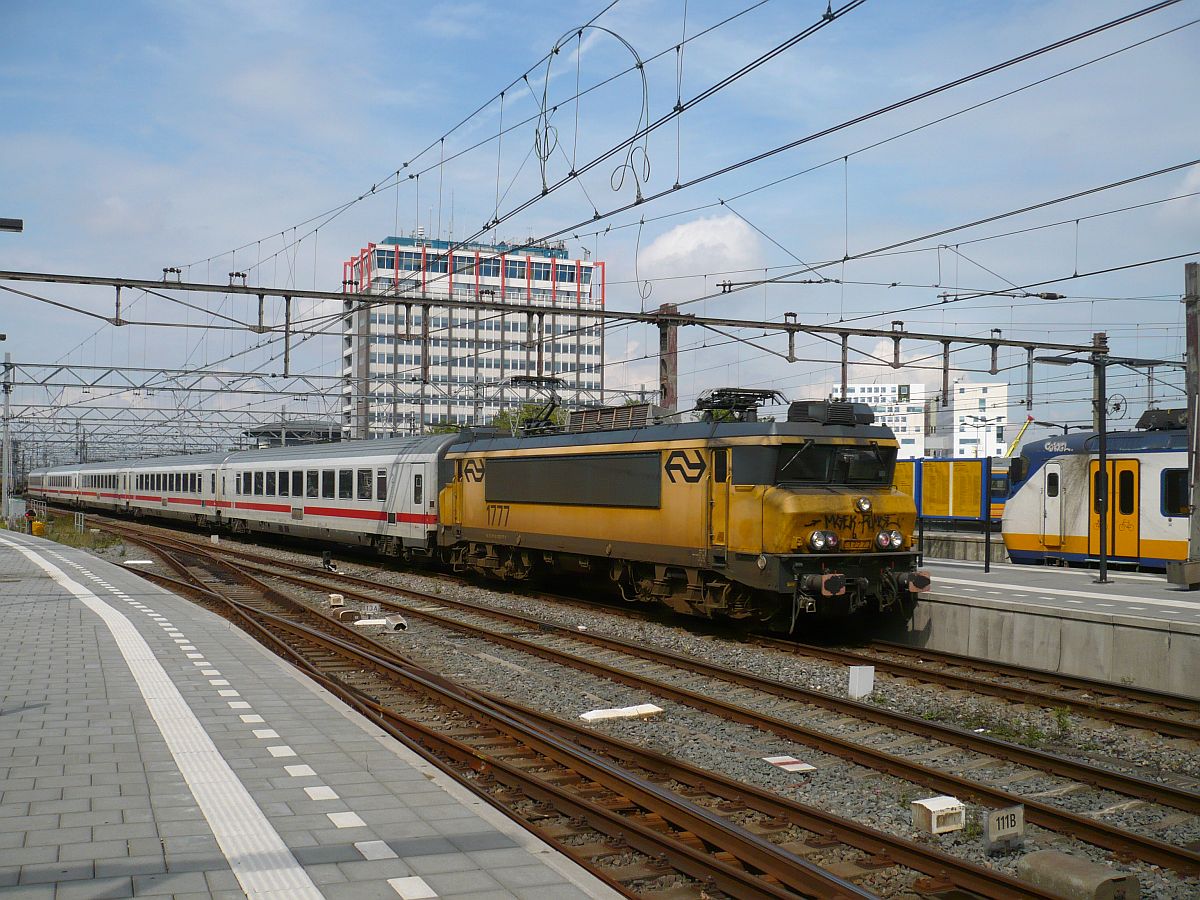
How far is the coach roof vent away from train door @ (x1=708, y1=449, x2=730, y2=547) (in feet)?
3.72

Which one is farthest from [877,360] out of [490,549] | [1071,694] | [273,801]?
[273,801]

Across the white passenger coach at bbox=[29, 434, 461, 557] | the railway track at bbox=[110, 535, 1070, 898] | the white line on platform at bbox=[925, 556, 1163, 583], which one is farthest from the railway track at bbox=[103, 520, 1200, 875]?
the white line on platform at bbox=[925, 556, 1163, 583]

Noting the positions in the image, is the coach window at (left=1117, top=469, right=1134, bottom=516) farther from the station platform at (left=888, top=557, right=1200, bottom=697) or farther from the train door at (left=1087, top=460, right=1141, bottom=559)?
the station platform at (left=888, top=557, right=1200, bottom=697)

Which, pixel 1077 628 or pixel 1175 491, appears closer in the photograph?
pixel 1077 628

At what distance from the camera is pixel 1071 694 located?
12.1 meters

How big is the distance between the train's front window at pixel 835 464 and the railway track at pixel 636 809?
575 cm

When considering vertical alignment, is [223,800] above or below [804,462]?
below

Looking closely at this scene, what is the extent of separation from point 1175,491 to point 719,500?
12.0 m

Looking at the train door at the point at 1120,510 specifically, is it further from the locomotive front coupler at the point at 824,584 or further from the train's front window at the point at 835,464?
the locomotive front coupler at the point at 824,584

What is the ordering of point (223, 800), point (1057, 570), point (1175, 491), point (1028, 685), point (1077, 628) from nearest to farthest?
point (223, 800), point (1028, 685), point (1077, 628), point (1175, 491), point (1057, 570)

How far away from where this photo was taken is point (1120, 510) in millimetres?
22766

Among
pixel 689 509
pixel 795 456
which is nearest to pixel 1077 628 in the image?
pixel 795 456

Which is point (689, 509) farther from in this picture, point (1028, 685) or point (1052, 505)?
point (1052, 505)

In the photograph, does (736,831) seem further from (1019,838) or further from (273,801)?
(273,801)
